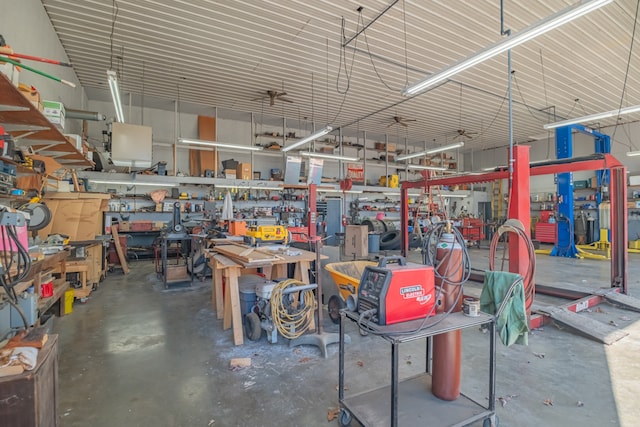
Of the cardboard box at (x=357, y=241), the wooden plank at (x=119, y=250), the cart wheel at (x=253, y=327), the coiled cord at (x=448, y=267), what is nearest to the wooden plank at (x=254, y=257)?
the cart wheel at (x=253, y=327)

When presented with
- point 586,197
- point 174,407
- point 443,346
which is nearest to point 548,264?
point 586,197

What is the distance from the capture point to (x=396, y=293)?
169 cm

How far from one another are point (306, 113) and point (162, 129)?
14.2 ft

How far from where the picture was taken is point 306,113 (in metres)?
9.80

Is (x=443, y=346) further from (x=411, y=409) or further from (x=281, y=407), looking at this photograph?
(x=281, y=407)

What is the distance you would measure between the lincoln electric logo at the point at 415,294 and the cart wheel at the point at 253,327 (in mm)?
1960

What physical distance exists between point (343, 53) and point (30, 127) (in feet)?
16.6

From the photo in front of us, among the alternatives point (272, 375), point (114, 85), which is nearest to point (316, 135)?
point (114, 85)

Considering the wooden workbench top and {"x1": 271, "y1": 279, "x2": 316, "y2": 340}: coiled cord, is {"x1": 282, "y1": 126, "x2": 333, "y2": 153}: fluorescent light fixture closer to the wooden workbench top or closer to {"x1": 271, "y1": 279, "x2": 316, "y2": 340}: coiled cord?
the wooden workbench top

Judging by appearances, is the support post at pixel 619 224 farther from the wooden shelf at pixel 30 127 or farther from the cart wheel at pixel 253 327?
the wooden shelf at pixel 30 127

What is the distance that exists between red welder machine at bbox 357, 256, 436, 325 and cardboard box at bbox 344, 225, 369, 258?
6448 millimetres

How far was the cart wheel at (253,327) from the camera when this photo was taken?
10.4 feet

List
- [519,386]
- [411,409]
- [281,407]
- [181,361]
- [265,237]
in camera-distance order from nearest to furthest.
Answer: [411,409], [281,407], [519,386], [181,361], [265,237]

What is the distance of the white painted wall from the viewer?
350cm
